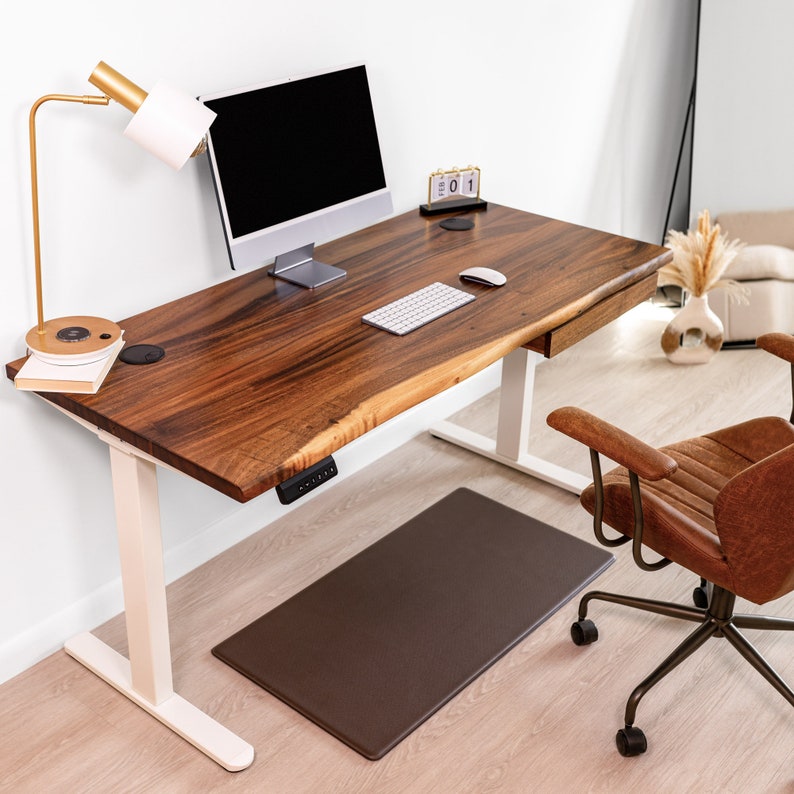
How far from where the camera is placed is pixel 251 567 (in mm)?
2768

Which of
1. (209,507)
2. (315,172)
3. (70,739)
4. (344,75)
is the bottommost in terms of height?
(70,739)

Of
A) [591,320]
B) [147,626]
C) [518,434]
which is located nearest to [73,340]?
[147,626]

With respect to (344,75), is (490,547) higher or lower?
lower

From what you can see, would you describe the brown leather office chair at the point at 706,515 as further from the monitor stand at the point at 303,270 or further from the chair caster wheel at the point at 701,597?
the monitor stand at the point at 303,270

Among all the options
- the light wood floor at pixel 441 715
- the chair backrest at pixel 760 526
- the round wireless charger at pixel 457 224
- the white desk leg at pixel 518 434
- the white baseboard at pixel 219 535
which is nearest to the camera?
the chair backrest at pixel 760 526

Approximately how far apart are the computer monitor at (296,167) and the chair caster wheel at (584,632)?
103cm

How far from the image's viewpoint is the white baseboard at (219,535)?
2.44 metres

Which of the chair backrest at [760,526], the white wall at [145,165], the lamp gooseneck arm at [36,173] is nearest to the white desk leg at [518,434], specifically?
the white wall at [145,165]

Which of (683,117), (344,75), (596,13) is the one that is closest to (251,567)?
(344,75)

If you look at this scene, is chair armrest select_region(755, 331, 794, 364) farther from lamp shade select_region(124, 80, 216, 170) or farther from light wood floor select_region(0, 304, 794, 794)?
lamp shade select_region(124, 80, 216, 170)

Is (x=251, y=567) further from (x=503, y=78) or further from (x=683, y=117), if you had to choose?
(x=683, y=117)

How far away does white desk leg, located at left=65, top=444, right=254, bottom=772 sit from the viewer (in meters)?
2.07

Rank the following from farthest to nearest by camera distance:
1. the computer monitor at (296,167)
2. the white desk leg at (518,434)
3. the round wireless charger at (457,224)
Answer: the white desk leg at (518,434)
the round wireless charger at (457,224)
the computer monitor at (296,167)

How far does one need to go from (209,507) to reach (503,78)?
1626mm
